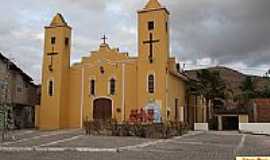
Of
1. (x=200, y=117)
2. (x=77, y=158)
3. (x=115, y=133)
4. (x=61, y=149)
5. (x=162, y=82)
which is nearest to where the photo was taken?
(x=77, y=158)

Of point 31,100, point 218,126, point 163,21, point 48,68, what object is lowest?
point 218,126

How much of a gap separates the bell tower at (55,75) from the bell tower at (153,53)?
8.20 meters

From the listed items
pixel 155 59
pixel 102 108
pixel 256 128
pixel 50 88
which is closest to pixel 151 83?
pixel 155 59

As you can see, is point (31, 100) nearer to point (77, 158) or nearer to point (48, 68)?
point (48, 68)

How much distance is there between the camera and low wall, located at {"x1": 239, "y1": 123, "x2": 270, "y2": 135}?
37281 mm

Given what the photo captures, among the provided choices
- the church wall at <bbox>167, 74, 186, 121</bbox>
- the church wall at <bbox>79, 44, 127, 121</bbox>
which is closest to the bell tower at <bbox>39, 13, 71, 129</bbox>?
the church wall at <bbox>79, 44, 127, 121</bbox>

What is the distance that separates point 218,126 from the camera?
1891 inches

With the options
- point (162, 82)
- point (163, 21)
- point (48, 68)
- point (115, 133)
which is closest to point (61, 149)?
point (115, 133)

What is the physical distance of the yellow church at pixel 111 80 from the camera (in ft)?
116

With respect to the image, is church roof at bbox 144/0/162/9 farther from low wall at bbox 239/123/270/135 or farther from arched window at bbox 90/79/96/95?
low wall at bbox 239/123/270/135

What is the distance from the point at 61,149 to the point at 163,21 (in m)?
21.5

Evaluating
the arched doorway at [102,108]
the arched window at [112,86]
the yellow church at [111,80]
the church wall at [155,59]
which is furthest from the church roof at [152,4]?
the arched doorway at [102,108]

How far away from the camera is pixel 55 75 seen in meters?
39.3

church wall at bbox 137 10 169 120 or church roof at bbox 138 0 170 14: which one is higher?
church roof at bbox 138 0 170 14
